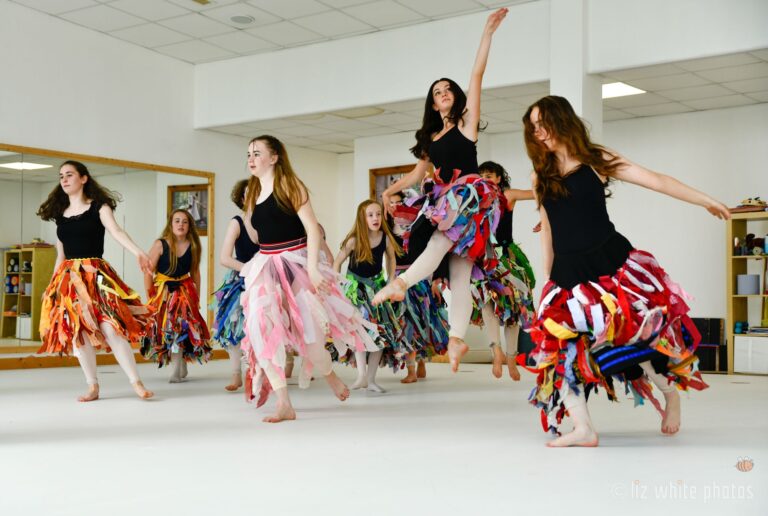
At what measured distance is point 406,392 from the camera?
553cm

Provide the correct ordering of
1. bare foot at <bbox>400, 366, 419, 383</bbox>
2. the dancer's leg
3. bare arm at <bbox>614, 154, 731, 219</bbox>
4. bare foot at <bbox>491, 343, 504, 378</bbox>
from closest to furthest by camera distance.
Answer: bare arm at <bbox>614, 154, 731, 219</bbox>
the dancer's leg
bare foot at <bbox>491, 343, 504, 378</bbox>
bare foot at <bbox>400, 366, 419, 383</bbox>

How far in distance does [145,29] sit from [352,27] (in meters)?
2.12

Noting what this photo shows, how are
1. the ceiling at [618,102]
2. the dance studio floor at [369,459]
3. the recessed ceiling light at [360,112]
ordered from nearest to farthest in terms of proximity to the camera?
1. the dance studio floor at [369,459]
2. the ceiling at [618,102]
3. the recessed ceiling light at [360,112]

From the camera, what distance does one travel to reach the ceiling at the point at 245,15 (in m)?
7.48

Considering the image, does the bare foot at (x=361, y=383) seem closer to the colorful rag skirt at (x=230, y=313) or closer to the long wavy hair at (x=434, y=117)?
the colorful rag skirt at (x=230, y=313)

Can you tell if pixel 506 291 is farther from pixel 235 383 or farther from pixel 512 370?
pixel 235 383

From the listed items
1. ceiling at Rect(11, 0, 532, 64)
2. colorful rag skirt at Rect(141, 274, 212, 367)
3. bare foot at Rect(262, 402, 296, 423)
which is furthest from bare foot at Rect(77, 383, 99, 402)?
ceiling at Rect(11, 0, 532, 64)

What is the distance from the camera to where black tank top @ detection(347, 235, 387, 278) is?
18.6ft

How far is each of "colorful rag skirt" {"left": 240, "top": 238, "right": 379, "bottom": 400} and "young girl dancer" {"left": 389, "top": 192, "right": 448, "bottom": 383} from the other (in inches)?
59.2

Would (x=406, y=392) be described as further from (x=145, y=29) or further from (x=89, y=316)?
(x=145, y=29)

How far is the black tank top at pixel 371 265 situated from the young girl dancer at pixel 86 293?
144 centimetres

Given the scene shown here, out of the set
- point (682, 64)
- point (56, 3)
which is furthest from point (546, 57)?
point (56, 3)

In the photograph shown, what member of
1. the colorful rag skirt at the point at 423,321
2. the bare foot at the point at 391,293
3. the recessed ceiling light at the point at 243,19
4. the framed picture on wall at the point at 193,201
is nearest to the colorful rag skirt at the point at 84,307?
the colorful rag skirt at the point at 423,321

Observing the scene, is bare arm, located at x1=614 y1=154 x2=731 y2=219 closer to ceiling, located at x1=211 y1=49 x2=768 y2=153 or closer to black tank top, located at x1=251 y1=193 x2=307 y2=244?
black tank top, located at x1=251 y1=193 x2=307 y2=244
